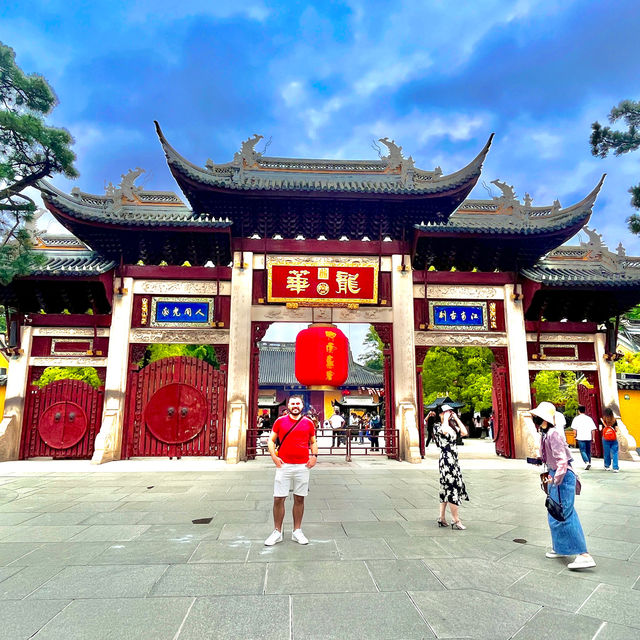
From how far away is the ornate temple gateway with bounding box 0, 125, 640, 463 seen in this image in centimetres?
1103

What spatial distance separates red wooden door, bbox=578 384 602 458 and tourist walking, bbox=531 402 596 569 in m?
9.86

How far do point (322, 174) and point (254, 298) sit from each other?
179 inches

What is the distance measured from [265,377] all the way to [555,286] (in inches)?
919

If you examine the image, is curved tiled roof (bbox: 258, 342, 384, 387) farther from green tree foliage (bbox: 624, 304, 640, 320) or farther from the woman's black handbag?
the woman's black handbag

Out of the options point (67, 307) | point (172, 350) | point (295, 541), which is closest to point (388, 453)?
point (295, 541)

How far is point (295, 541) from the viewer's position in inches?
174

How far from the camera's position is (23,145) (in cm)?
778

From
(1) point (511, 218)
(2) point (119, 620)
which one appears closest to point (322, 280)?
(1) point (511, 218)

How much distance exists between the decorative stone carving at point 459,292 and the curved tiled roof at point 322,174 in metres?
2.67

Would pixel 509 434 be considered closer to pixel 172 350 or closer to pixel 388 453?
pixel 388 453

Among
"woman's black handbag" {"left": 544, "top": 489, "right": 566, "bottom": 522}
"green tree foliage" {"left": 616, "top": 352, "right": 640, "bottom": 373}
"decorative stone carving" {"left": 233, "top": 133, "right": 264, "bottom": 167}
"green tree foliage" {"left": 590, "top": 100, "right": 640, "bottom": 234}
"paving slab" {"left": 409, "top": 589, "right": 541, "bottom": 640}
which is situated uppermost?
"decorative stone carving" {"left": 233, "top": 133, "right": 264, "bottom": 167}

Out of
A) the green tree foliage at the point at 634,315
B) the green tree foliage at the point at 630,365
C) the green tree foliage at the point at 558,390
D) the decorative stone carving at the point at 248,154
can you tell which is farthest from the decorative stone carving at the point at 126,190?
the green tree foliage at the point at 634,315

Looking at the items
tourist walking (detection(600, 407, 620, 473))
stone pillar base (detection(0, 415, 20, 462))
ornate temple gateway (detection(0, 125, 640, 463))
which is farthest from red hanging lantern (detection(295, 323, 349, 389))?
stone pillar base (detection(0, 415, 20, 462))

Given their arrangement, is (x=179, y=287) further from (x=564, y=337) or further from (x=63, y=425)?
(x=564, y=337)
